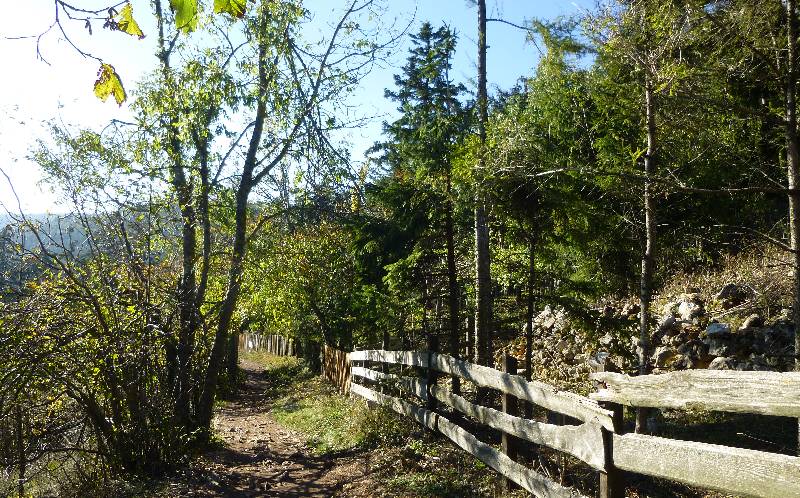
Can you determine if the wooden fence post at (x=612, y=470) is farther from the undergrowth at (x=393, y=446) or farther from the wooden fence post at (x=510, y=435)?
the undergrowth at (x=393, y=446)

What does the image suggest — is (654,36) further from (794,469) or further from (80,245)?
(80,245)

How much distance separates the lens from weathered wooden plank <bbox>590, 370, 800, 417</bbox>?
127 inches

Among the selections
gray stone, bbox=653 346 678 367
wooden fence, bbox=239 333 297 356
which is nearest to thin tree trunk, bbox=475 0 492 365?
gray stone, bbox=653 346 678 367

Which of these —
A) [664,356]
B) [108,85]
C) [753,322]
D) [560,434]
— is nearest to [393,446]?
[560,434]

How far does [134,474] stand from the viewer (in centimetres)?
796

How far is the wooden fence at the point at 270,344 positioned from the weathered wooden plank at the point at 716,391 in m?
32.1

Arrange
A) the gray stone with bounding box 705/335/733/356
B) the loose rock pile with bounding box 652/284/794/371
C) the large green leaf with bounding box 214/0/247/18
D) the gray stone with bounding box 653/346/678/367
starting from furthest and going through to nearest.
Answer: the gray stone with bounding box 653/346/678/367, the gray stone with bounding box 705/335/733/356, the loose rock pile with bounding box 652/284/794/371, the large green leaf with bounding box 214/0/247/18

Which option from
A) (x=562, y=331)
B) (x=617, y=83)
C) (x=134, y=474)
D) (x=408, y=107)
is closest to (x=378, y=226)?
(x=408, y=107)

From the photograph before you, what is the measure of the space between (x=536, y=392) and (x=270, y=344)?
4289 cm

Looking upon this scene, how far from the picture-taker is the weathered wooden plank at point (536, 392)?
4.89 m

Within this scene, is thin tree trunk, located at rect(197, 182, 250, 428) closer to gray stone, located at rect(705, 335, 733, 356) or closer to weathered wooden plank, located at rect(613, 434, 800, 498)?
weathered wooden plank, located at rect(613, 434, 800, 498)

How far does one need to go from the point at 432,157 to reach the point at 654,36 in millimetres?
3951

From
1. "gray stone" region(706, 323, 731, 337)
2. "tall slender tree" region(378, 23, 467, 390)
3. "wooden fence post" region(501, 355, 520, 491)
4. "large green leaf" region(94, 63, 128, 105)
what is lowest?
"wooden fence post" region(501, 355, 520, 491)

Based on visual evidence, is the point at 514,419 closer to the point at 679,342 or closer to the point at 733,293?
the point at 679,342
